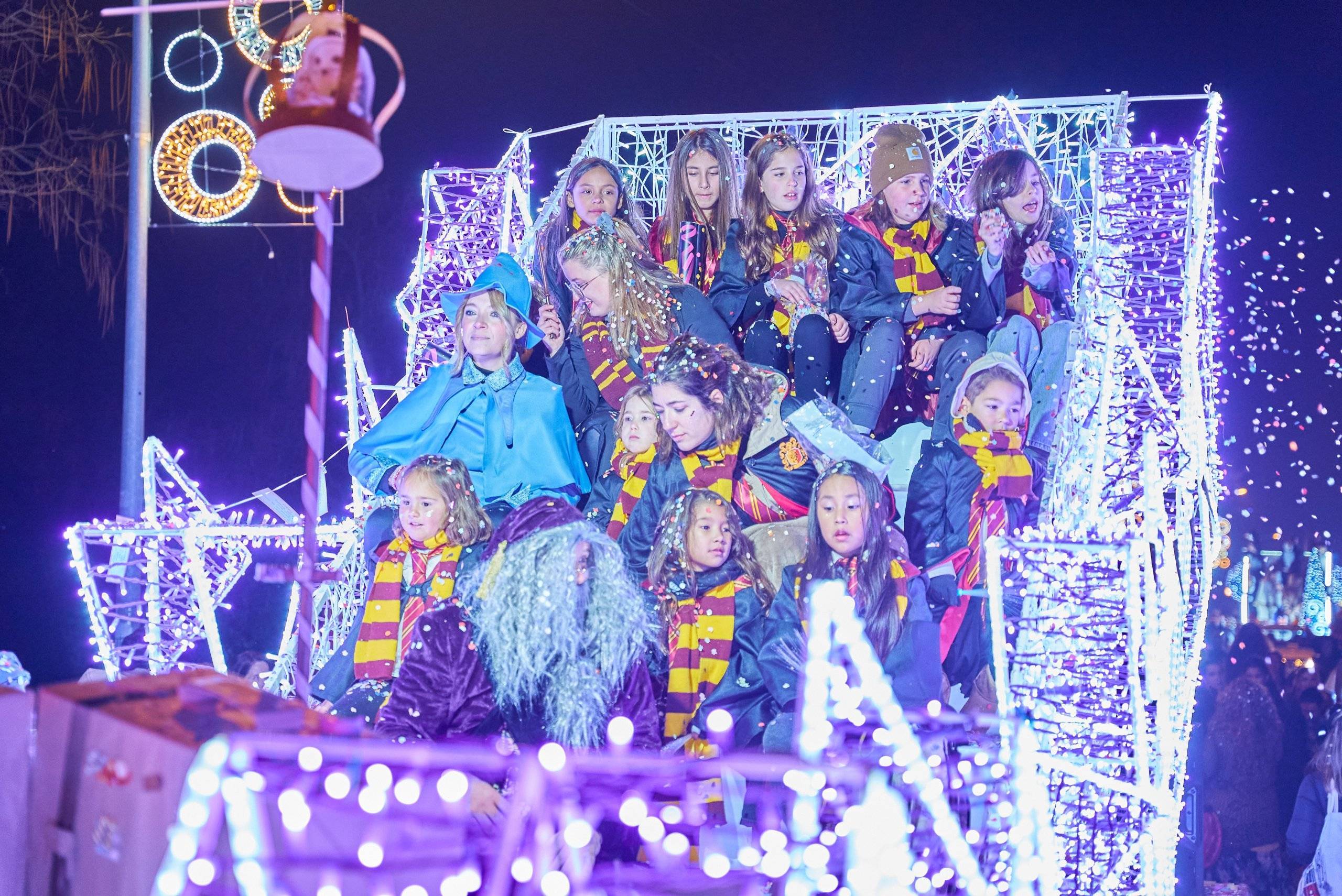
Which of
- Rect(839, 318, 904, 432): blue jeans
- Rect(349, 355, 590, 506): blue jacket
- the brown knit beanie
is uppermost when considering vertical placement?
the brown knit beanie

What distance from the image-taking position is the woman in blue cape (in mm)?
5609

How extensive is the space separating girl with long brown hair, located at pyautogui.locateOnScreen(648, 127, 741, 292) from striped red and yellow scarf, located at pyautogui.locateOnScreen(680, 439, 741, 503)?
3.96 feet

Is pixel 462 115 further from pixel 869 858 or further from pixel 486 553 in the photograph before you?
pixel 869 858

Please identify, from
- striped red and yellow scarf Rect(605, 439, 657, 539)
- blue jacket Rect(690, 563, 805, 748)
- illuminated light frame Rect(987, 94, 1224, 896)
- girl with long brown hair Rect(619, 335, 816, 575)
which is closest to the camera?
illuminated light frame Rect(987, 94, 1224, 896)

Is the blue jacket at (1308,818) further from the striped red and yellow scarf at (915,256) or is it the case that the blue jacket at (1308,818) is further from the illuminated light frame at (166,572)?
the illuminated light frame at (166,572)

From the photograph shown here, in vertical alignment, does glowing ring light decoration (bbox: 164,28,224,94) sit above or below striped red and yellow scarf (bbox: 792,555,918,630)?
above

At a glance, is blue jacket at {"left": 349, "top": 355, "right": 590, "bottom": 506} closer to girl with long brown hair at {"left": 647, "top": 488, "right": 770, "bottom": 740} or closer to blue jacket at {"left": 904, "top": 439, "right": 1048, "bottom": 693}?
girl with long brown hair at {"left": 647, "top": 488, "right": 770, "bottom": 740}

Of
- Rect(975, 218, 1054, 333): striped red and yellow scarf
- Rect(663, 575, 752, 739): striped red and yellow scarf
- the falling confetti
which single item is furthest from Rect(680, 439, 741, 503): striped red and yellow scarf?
the falling confetti

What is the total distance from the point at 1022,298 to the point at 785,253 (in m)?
1.25

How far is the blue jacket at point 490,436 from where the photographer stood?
18.4 feet

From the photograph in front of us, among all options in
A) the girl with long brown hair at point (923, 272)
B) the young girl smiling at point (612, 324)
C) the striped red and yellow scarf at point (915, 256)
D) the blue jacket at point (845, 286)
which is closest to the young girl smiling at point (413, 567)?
the young girl smiling at point (612, 324)

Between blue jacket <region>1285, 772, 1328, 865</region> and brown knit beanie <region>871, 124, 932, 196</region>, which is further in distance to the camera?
brown knit beanie <region>871, 124, 932, 196</region>

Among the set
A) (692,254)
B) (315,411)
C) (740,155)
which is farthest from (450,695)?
(740,155)

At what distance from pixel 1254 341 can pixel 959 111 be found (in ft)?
11.4
